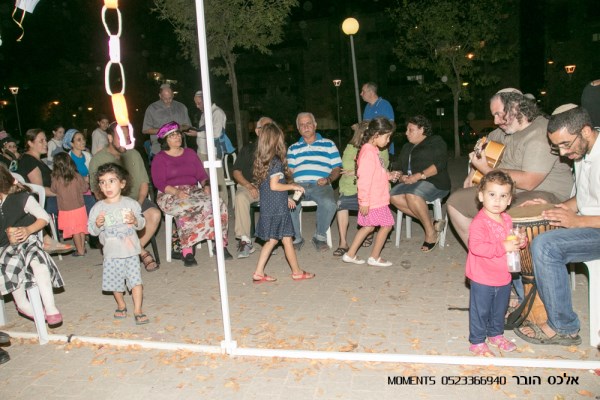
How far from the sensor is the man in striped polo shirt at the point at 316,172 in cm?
707

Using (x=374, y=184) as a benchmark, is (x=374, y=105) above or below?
above

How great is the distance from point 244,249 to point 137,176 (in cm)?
176

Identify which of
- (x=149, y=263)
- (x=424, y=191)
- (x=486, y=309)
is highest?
(x=424, y=191)

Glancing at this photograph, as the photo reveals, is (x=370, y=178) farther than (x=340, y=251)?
No

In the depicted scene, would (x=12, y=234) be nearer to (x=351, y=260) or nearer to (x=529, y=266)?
(x=351, y=260)

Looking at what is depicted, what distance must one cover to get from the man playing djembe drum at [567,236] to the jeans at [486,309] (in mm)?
336

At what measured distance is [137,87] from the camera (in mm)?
35062

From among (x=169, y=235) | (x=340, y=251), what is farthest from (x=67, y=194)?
(x=340, y=251)

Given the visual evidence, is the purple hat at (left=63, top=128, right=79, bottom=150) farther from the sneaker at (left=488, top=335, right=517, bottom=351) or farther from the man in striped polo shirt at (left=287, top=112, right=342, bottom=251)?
the sneaker at (left=488, top=335, right=517, bottom=351)

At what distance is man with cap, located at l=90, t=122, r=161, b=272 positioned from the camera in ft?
21.9

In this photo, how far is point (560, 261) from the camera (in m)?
3.78

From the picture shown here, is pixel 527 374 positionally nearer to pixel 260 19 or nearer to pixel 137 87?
pixel 260 19

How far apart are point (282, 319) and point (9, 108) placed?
51423 millimetres

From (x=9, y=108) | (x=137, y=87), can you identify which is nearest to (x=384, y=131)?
(x=137, y=87)
